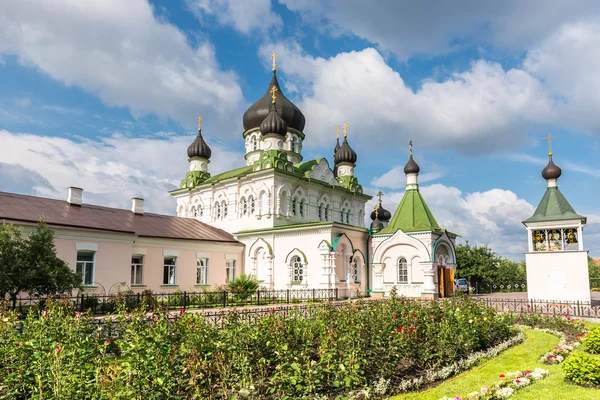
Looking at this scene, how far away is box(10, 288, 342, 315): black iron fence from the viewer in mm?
13344

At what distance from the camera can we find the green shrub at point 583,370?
6.32 meters

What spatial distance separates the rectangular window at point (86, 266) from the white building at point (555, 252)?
18618mm

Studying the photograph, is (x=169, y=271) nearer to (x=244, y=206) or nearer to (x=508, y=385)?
(x=244, y=206)

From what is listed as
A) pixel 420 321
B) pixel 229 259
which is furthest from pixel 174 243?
pixel 420 321

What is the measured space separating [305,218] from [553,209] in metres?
13.4

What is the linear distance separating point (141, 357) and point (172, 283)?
16.4 metres

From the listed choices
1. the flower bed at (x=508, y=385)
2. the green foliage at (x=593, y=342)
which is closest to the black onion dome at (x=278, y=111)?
the green foliage at (x=593, y=342)

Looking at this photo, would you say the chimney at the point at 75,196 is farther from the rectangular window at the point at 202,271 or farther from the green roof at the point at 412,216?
the green roof at the point at 412,216

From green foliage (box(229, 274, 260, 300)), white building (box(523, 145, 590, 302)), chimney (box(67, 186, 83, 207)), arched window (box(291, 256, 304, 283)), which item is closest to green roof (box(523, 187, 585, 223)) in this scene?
white building (box(523, 145, 590, 302))

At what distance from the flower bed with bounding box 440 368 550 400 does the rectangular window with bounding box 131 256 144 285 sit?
1624 centimetres

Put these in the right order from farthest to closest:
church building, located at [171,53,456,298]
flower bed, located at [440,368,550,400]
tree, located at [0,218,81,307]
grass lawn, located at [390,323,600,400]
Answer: church building, located at [171,53,456,298] < tree, located at [0,218,81,307] < grass lawn, located at [390,323,600,400] < flower bed, located at [440,368,550,400]

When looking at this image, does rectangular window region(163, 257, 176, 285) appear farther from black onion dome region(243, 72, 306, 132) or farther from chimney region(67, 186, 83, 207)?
black onion dome region(243, 72, 306, 132)

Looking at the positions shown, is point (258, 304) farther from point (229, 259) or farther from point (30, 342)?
point (30, 342)

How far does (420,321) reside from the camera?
8516 mm
